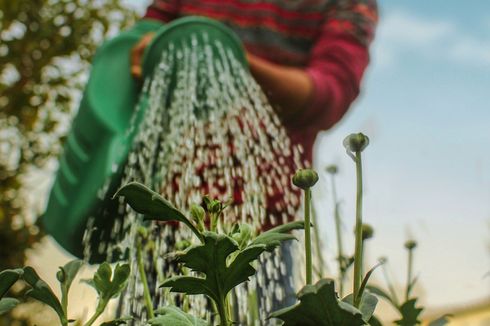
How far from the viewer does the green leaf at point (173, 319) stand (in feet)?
1.08

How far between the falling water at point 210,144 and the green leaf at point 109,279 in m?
0.83

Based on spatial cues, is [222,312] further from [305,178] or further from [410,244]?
[410,244]

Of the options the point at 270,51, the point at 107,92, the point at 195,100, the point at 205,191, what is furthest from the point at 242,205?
the point at 270,51

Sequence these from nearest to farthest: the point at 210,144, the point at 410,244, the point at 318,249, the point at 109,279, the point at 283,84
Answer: the point at 109,279, the point at 410,244, the point at 318,249, the point at 210,144, the point at 283,84

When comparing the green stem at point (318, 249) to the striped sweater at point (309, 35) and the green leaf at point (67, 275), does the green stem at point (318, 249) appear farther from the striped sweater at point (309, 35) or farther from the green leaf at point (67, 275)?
the striped sweater at point (309, 35)

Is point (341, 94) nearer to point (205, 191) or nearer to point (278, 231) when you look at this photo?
point (205, 191)

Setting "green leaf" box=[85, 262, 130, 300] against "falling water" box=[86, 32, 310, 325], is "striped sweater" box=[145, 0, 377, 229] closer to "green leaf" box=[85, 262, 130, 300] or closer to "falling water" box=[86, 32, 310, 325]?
"falling water" box=[86, 32, 310, 325]

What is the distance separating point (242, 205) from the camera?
52.8 inches

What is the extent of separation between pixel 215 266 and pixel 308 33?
156 centimetres

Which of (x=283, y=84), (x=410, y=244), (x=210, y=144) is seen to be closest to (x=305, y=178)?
(x=410, y=244)

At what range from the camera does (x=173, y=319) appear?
1.11 ft

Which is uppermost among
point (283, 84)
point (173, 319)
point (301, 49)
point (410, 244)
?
point (301, 49)

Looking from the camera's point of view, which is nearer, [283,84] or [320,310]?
[320,310]

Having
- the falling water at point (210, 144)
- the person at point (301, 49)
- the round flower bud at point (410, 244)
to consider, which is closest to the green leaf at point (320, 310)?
the round flower bud at point (410, 244)
